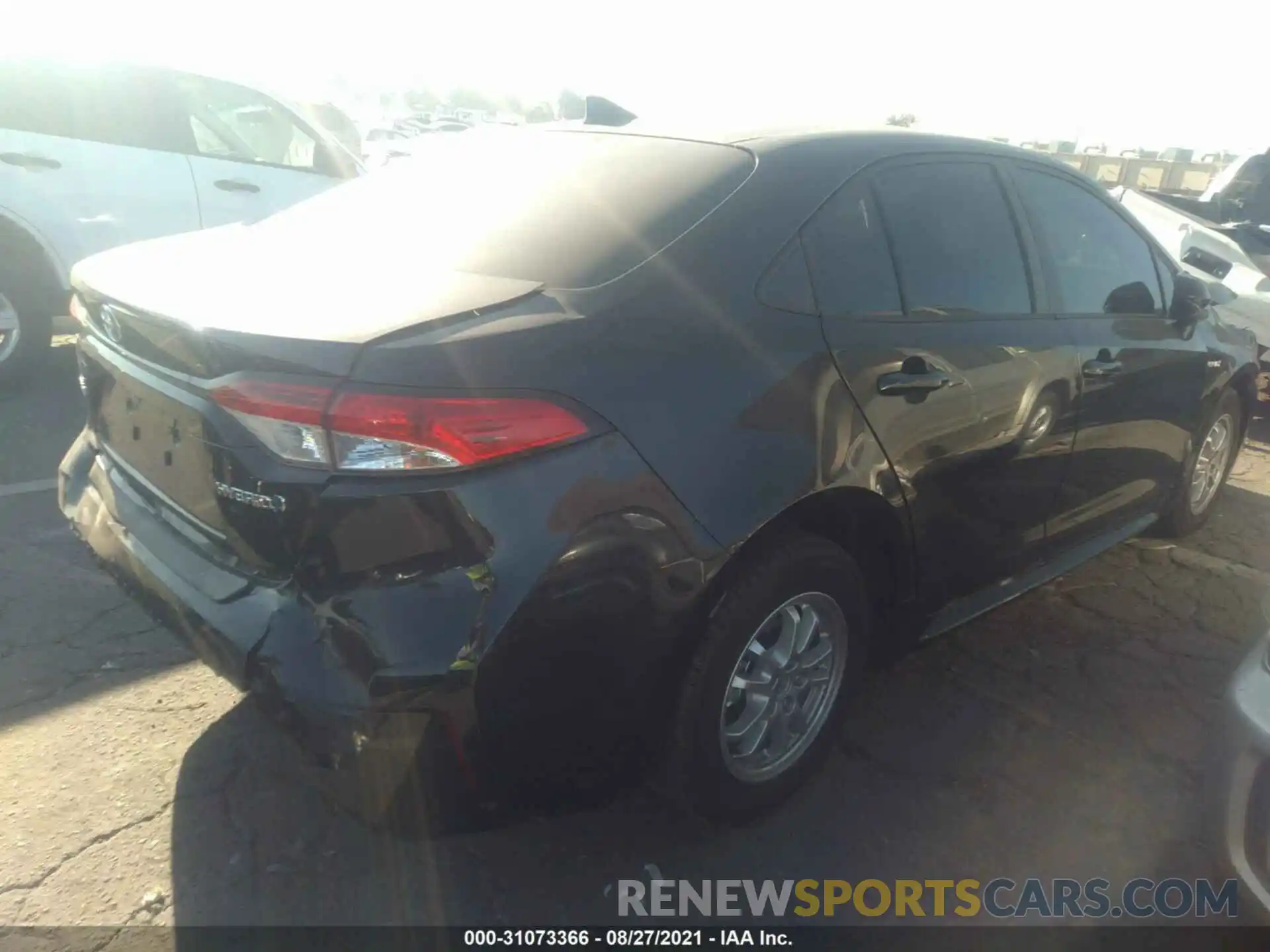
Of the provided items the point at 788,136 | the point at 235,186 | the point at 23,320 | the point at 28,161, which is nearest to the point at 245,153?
the point at 235,186

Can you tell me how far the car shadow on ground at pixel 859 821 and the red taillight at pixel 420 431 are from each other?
33.2 inches

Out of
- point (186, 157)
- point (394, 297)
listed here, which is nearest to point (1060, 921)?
point (394, 297)

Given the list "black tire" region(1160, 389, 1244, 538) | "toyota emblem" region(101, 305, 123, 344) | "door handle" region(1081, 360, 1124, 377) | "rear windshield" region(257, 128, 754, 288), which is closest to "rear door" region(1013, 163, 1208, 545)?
"door handle" region(1081, 360, 1124, 377)

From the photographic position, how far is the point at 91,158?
5504 mm

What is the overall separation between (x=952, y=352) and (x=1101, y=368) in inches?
34.9

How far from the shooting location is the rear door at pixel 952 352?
8.00 feet

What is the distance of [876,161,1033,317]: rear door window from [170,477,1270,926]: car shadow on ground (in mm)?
1137

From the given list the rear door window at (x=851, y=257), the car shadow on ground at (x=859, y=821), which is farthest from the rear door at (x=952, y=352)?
the car shadow on ground at (x=859, y=821)

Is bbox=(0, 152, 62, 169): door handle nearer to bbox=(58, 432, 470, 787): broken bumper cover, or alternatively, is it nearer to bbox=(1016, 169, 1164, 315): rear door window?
bbox=(58, 432, 470, 787): broken bumper cover

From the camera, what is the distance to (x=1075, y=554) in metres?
3.46

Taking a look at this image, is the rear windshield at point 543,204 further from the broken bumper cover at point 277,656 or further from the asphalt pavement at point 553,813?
the asphalt pavement at point 553,813

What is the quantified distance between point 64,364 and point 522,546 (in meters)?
5.62

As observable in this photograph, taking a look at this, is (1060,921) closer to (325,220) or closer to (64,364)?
(325,220)

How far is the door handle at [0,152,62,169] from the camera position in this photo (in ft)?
17.2
